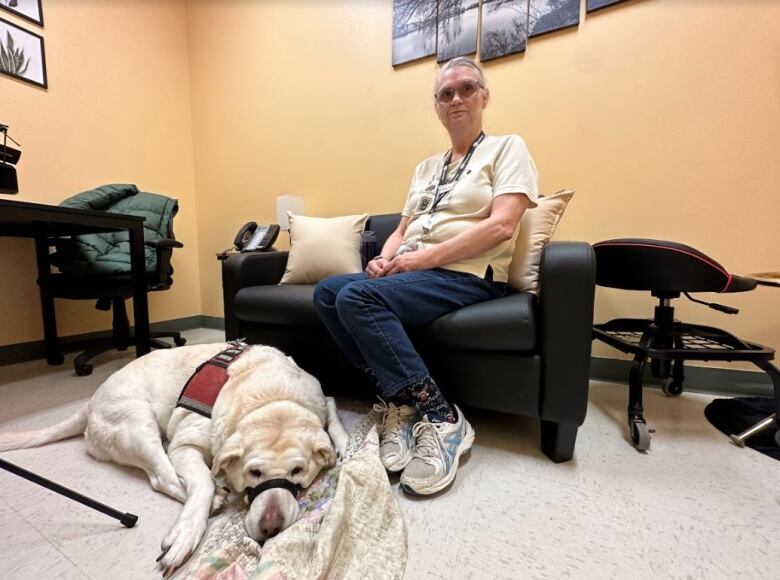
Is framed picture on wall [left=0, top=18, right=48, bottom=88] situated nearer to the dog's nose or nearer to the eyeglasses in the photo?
the eyeglasses

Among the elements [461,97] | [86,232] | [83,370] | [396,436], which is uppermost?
[461,97]

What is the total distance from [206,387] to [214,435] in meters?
0.15

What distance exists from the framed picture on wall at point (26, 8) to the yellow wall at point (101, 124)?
4cm

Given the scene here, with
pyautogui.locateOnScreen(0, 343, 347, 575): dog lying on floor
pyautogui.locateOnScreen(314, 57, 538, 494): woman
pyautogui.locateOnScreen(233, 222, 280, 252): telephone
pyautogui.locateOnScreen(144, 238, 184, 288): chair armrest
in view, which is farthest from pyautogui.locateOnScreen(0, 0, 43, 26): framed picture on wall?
pyautogui.locateOnScreen(314, 57, 538, 494): woman

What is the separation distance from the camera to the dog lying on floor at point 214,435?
2.29 ft

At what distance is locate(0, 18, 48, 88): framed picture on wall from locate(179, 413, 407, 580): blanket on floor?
2870 millimetres

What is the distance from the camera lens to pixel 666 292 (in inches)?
44.8

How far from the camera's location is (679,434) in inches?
Result: 43.8

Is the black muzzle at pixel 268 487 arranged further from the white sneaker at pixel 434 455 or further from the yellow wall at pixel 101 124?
the yellow wall at pixel 101 124

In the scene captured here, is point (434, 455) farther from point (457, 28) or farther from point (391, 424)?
point (457, 28)

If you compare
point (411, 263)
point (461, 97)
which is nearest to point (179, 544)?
point (411, 263)

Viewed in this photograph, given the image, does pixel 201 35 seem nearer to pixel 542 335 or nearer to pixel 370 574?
pixel 542 335

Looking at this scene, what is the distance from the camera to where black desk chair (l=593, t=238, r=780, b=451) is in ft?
3.27

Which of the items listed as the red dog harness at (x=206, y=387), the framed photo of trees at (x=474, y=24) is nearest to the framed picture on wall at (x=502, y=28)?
the framed photo of trees at (x=474, y=24)
